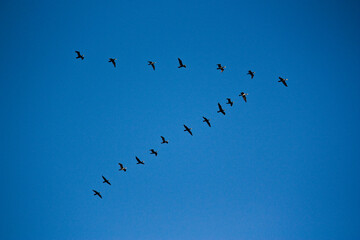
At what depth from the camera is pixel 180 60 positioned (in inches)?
2299

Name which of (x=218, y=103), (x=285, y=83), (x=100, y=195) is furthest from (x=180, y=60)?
(x=100, y=195)

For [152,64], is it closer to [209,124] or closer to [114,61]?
[114,61]

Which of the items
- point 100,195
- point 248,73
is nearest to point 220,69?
point 248,73

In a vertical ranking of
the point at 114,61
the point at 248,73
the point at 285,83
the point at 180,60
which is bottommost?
the point at 285,83

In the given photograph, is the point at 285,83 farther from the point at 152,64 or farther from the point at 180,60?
the point at 152,64

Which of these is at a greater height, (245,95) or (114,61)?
(114,61)

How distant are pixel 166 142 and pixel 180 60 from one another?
48.2ft

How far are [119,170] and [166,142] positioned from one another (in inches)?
376

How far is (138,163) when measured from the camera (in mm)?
59906

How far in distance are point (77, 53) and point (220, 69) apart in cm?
2511

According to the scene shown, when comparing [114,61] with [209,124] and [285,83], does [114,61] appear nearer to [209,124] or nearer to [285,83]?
[209,124]

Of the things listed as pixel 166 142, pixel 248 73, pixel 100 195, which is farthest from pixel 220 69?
pixel 100 195

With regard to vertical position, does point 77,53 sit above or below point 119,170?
above

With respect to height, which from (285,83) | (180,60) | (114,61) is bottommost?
(285,83)
